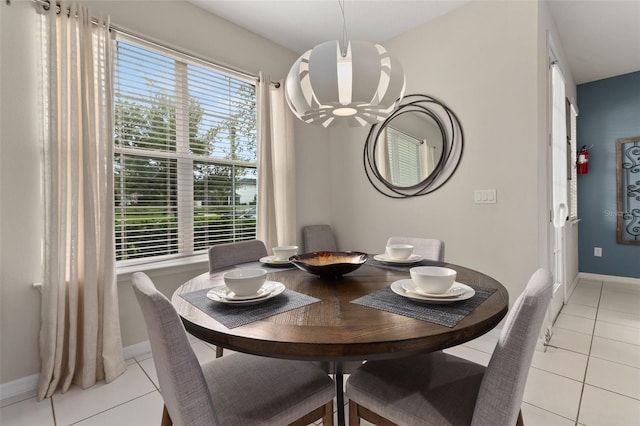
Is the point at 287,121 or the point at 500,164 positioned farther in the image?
the point at 287,121

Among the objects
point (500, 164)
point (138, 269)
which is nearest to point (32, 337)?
point (138, 269)

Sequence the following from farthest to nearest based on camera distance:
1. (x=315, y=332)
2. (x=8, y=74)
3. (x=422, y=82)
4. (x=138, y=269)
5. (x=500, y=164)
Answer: (x=422, y=82) → (x=500, y=164) → (x=138, y=269) → (x=8, y=74) → (x=315, y=332)

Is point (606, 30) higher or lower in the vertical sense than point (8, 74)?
higher

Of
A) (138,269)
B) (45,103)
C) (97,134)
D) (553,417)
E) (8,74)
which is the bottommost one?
(553,417)

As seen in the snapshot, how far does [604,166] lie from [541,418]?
4.04 m

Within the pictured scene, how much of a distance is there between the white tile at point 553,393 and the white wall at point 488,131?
0.66 metres

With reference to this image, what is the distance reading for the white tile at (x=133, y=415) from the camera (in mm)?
1541

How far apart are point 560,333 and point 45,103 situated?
395cm

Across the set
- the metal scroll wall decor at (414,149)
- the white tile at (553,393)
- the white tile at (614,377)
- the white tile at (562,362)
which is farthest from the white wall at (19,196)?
the white tile at (614,377)

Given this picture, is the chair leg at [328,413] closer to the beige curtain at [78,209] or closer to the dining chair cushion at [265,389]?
the dining chair cushion at [265,389]

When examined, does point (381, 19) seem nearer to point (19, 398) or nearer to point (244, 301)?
point (244, 301)

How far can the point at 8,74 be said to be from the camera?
67.5 inches

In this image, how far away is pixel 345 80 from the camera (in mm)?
1366

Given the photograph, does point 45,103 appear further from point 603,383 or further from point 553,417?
point 603,383
